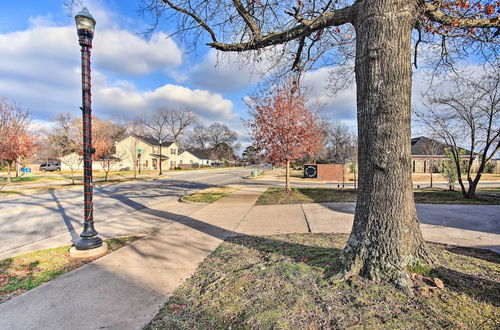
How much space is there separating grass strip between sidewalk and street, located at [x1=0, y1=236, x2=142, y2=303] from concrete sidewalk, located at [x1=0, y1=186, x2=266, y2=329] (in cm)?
25

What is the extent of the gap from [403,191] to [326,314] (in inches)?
60.7

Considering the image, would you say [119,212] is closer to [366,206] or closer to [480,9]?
[366,206]

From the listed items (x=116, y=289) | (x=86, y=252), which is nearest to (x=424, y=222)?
(x=116, y=289)

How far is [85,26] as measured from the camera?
15.5 ft

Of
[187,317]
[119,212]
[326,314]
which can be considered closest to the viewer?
[326,314]

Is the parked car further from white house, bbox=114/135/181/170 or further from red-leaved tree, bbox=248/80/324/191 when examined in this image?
red-leaved tree, bbox=248/80/324/191

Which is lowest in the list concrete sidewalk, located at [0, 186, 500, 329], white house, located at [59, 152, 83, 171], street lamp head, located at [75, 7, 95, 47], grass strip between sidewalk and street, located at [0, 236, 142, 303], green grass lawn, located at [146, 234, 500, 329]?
grass strip between sidewalk and street, located at [0, 236, 142, 303]

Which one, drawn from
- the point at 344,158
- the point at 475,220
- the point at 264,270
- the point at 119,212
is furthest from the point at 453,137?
the point at 119,212

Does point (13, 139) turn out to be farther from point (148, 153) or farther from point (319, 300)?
point (148, 153)

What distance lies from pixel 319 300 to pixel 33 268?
14.6ft

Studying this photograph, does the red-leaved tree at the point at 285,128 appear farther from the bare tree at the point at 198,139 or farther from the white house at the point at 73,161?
the bare tree at the point at 198,139

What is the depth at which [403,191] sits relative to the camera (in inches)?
111

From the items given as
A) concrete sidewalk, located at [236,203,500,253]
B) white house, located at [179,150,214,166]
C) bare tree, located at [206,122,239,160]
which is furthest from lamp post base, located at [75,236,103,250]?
bare tree, located at [206,122,239,160]

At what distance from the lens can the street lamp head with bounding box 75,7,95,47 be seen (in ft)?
15.3
